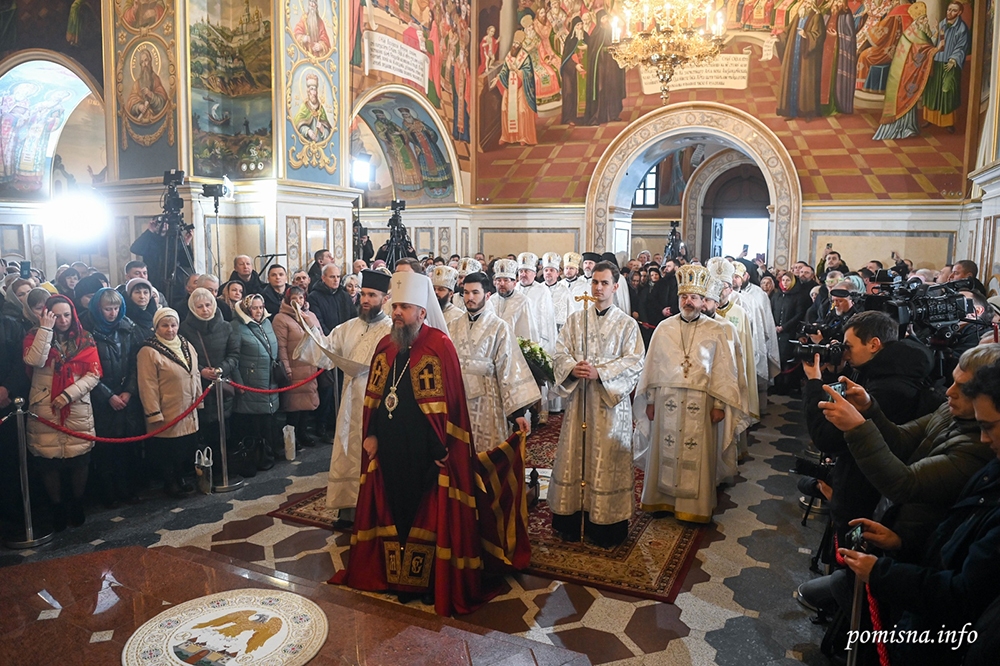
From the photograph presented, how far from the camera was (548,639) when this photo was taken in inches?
143

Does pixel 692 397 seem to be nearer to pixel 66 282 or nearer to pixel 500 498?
pixel 500 498

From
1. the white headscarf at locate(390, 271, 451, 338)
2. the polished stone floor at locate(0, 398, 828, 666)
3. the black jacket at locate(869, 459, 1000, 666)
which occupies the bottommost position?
the polished stone floor at locate(0, 398, 828, 666)

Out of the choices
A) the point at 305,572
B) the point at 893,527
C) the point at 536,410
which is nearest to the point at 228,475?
the point at 305,572

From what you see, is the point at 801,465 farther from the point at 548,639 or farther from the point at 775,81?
the point at 775,81

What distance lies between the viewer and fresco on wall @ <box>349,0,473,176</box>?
1275 cm

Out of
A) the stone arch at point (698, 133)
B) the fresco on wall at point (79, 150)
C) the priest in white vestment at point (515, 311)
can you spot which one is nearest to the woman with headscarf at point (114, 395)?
the priest in white vestment at point (515, 311)

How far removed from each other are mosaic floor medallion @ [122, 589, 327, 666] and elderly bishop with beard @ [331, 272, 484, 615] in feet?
2.82

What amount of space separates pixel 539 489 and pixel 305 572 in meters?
2.21

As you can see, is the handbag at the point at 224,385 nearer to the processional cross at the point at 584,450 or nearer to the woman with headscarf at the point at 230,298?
the woman with headscarf at the point at 230,298

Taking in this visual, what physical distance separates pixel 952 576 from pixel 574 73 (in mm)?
15193

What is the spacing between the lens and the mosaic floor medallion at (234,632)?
2711 millimetres

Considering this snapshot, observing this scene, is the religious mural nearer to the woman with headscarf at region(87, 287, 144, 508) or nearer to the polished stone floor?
the woman with headscarf at region(87, 287, 144, 508)

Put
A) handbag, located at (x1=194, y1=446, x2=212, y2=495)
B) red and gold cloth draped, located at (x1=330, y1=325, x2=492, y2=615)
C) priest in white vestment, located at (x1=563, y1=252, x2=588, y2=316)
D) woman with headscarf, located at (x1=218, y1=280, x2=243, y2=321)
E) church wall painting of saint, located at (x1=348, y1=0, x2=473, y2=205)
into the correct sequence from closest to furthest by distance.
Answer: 1. red and gold cloth draped, located at (x1=330, y1=325, x2=492, y2=615)
2. handbag, located at (x1=194, y1=446, x2=212, y2=495)
3. woman with headscarf, located at (x1=218, y1=280, x2=243, y2=321)
4. priest in white vestment, located at (x1=563, y1=252, x2=588, y2=316)
5. church wall painting of saint, located at (x1=348, y1=0, x2=473, y2=205)

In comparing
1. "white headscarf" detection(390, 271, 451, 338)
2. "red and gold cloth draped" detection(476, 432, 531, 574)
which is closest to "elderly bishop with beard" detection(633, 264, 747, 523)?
"red and gold cloth draped" detection(476, 432, 531, 574)
